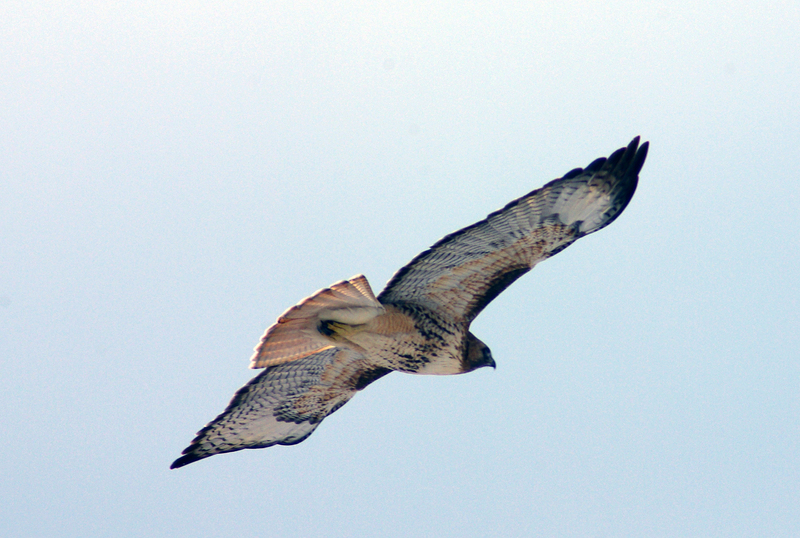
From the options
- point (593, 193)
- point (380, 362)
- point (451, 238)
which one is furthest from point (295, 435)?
point (593, 193)

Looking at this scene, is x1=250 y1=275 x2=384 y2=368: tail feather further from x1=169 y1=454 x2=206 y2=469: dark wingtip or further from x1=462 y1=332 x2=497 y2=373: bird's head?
x1=169 y1=454 x2=206 y2=469: dark wingtip

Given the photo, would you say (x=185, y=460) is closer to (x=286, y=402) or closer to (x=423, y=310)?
(x=286, y=402)

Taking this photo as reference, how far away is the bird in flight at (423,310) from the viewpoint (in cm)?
576

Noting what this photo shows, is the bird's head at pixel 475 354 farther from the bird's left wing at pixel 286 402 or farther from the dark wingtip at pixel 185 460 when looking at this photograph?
the dark wingtip at pixel 185 460

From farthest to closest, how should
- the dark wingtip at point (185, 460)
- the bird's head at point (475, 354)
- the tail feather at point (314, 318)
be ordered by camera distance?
the dark wingtip at point (185, 460) → the bird's head at point (475, 354) → the tail feather at point (314, 318)

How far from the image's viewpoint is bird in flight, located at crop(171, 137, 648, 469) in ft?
18.9

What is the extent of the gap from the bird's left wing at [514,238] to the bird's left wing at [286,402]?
121 cm

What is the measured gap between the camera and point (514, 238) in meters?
5.97

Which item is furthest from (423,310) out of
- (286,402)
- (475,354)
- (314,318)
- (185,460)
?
(185,460)

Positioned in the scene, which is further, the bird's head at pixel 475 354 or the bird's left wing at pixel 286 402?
the bird's left wing at pixel 286 402

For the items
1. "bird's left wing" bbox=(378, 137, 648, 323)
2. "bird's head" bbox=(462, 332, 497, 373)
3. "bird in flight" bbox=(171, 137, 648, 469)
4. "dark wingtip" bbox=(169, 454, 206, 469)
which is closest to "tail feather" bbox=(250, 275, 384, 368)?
"bird in flight" bbox=(171, 137, 648, 469)

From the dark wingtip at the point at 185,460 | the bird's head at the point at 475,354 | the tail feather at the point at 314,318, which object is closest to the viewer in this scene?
the tail feather at the point at 314,318

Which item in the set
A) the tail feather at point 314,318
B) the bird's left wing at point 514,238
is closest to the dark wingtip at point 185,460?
the tail feather at point 314,318

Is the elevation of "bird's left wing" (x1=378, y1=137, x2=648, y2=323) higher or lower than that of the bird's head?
higher
